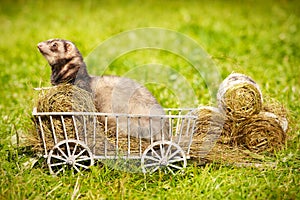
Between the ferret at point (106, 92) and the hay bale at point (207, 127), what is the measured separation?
1.08ft

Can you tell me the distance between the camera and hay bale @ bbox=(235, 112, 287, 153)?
4.25 meters

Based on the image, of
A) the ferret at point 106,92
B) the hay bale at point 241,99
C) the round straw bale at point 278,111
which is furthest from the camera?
the round straw bale at point 278,111

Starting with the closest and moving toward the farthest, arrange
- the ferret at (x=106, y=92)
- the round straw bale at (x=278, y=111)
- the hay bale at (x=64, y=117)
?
the hay bale at (x=64, y=117)
the ferret at (x=106, y=92)
the round straw bale at (x=278, y=111)

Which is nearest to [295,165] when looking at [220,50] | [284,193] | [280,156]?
[280,156]

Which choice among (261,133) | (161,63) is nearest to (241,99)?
(261,133)

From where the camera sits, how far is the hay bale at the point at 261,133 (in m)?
4.25

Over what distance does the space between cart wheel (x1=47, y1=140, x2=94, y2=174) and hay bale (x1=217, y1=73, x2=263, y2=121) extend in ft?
4.49

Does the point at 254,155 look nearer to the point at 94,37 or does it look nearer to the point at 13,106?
the point at 13,106

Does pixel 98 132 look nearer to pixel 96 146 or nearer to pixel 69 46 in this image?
pixel 96 146

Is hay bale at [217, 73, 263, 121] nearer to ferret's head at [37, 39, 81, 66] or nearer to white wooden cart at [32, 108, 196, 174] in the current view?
white wooden cart at [32, 108, 196, 174]

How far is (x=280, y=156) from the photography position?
4.15 metres

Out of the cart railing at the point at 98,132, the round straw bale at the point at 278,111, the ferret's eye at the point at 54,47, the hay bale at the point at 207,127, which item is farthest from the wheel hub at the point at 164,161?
the ferret's eye at the point at 54,47

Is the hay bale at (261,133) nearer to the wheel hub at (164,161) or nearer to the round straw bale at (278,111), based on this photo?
the round straw bale at (278,111)

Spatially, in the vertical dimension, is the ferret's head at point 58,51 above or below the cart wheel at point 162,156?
above
